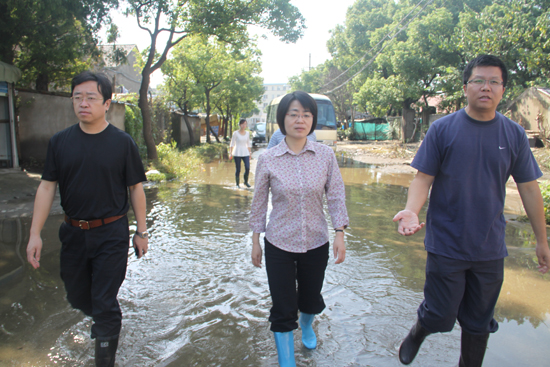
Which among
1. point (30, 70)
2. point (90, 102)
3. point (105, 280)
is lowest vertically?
point (105, 280)

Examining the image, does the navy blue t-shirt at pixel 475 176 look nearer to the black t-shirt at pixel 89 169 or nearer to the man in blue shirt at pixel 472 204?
the man in blue shirt at pixel 472 204

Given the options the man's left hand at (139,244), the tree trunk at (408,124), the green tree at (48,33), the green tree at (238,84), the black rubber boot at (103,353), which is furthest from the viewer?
the tree trunk at (408,124)

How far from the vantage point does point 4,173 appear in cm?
963

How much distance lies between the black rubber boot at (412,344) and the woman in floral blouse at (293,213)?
2.23 ft

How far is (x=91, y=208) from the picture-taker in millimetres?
2602

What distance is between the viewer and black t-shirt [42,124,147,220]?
2594mm

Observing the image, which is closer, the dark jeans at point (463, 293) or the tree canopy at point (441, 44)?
the dark jeans at point (463, 293)

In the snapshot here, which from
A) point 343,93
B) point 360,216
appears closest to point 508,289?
point 360,216

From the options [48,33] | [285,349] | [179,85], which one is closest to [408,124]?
[179,85]

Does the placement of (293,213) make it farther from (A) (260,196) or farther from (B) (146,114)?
(B) (146,114)

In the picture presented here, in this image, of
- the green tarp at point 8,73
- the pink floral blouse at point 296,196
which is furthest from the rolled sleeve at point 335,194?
the green tarp at point 8,73

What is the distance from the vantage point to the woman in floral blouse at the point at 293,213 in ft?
8.70

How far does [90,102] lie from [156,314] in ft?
6.33

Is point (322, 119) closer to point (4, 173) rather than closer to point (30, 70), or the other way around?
point (30, 70)
